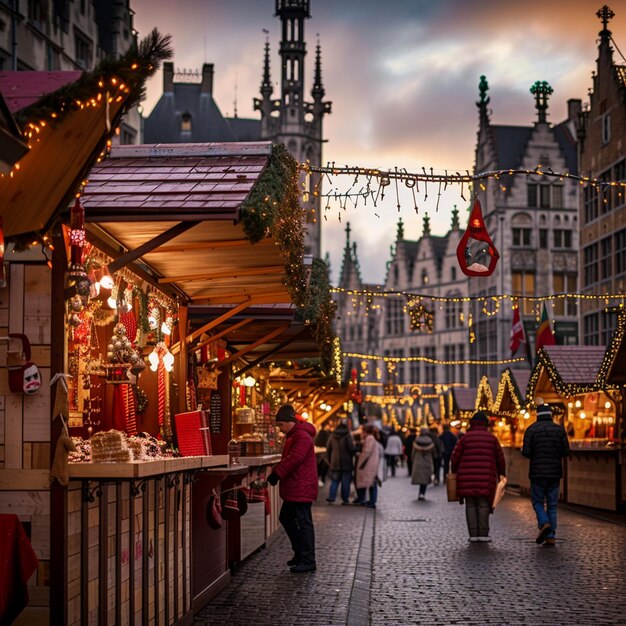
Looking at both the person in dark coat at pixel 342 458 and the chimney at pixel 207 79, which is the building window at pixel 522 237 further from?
the person in dark coat at pixel 342 458

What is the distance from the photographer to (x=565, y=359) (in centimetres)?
2575

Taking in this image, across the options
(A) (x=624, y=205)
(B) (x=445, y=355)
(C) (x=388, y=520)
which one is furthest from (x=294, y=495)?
(B) (x=445, y=355)

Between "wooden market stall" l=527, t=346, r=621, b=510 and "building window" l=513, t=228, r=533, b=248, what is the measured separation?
1729 inches

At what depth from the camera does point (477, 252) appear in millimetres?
16828

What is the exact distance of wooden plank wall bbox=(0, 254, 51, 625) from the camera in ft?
22.7

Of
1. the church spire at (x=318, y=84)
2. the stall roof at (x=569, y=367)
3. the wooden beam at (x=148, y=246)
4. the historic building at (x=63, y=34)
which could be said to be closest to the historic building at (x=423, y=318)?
the church spire at (x=318, y=84)

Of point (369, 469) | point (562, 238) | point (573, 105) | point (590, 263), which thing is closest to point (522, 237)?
point (562, 238)

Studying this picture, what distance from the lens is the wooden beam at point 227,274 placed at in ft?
37.1

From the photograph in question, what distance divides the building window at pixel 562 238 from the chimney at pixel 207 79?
2112cm

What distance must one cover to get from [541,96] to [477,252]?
56.7 meters

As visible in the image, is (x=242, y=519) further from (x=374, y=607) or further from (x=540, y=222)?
(x=540, y=222)

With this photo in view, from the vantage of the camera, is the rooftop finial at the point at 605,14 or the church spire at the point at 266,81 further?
the church spire at the point at 266,81

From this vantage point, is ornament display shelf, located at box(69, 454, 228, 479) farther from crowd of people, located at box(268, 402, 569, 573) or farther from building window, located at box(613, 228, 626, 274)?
building window, located at box(613, 228, 626, 274)

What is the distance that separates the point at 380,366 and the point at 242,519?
9237 centimetres
